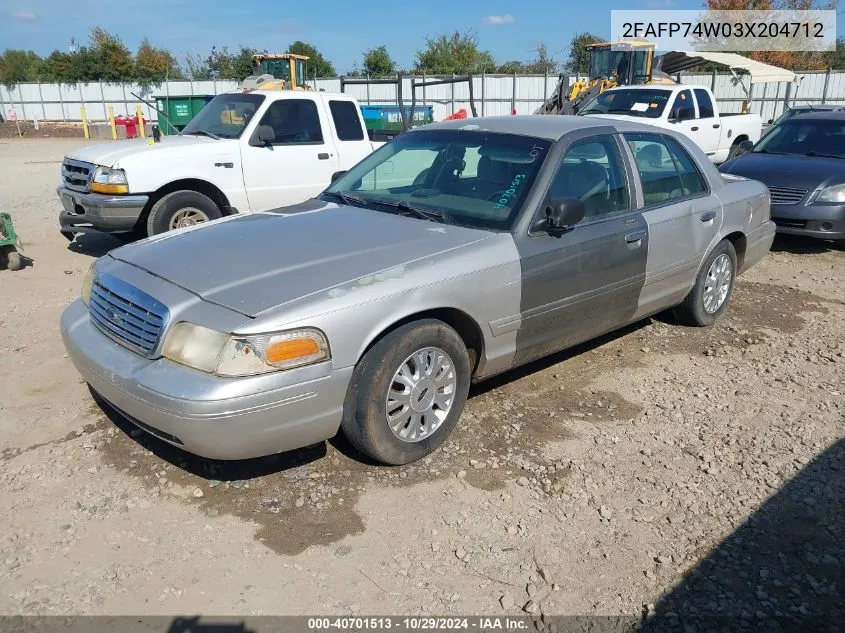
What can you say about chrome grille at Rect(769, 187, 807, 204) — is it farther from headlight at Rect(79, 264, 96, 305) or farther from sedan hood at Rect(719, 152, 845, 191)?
headlight at Rect(79, 264, 96, 305)

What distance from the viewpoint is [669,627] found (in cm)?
262

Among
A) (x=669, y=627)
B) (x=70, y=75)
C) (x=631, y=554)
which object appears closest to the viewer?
(x=669, y=627)

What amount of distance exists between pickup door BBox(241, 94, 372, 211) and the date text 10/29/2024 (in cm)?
600

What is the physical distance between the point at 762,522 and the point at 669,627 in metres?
0.93

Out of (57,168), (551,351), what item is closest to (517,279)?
(551,351)

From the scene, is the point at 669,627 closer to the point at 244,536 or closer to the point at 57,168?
the point at 244,536

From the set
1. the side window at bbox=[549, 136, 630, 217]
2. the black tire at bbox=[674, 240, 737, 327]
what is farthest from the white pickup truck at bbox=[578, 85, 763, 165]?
the side window at bbox=[549, 136, 630, 217]

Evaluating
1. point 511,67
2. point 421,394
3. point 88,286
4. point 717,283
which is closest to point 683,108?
point 717,283

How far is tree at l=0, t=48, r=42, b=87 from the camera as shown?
170ft

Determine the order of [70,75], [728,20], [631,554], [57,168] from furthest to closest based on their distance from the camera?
[70,75]
[728,20]
[57,168]
[631,554]

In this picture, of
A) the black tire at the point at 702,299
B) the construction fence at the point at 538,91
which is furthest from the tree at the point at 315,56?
the black tire at the point at 702,299

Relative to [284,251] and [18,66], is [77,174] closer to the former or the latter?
[284,251]

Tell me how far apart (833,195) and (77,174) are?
8546 mm

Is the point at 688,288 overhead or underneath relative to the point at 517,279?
underneath
